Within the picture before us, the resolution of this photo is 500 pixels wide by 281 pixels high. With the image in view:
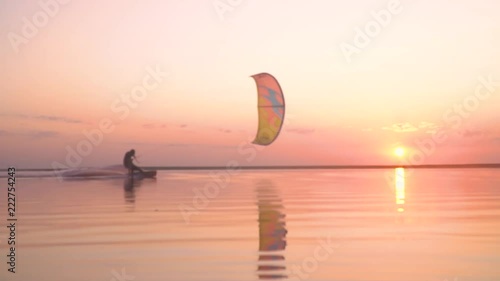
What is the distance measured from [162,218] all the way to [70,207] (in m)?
4.11

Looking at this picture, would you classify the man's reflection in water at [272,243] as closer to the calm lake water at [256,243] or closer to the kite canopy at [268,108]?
the calm lake water at [256,243]

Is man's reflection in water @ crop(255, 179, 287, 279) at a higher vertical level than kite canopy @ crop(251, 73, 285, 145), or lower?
lower

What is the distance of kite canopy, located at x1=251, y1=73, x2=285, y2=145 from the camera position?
3178cm

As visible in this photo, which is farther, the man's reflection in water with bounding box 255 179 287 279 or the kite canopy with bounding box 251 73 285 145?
the kite canopy with bounding box 251 73 285 145

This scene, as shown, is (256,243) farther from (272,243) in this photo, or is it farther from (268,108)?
(268,108)

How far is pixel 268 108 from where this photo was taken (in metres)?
32.6

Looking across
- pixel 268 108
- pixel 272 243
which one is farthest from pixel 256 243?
pixel 268 108

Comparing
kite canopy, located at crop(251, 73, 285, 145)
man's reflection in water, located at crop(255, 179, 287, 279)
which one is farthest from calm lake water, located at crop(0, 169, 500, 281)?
kite canopy, located at crop(251, 73, 285, 145)

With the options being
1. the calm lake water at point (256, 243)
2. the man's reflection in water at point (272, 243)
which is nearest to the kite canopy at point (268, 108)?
the calm lake water at point (256, 243)

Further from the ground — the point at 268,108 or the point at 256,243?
the point at 268,108

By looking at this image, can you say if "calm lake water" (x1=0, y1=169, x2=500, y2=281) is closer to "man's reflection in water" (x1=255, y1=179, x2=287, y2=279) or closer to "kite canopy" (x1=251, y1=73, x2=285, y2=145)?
"man's reflection in water" (x1=255, y1=179, x2=287, y2=279)

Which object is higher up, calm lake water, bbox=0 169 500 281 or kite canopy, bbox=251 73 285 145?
kite canopy, bbox=251 73 285 145

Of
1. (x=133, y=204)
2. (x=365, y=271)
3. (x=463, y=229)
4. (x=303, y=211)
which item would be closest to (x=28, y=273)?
(x=365, y=271)

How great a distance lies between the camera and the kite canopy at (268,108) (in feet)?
104
